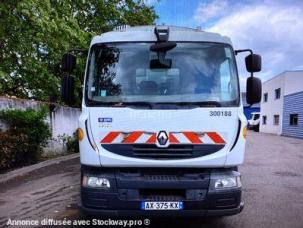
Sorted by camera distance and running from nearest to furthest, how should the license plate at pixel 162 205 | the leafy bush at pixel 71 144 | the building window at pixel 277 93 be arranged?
the license plate at pixel 162 205
the leafy bush at pixel 71 144
the building window at pixel 277 93

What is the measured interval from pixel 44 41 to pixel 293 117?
2869cm

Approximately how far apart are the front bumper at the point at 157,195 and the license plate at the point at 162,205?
0.15 ft

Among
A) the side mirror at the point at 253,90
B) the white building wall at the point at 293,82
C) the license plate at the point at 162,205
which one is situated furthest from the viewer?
the white building wall at the point at 293,82

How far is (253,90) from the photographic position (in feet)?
20.9

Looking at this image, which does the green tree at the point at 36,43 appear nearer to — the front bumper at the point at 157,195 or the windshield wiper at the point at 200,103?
the windshield wiper at the point at 200,103

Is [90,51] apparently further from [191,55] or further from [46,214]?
[46,214]

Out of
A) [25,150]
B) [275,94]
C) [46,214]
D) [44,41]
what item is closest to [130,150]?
[46,214]

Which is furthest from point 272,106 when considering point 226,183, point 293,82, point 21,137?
point 226,183

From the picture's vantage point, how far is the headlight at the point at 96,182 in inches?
218

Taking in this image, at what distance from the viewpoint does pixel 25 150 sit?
1199 cm

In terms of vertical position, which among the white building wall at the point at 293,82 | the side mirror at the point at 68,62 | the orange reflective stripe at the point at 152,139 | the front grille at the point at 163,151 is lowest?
the front grille at the point at 163,151

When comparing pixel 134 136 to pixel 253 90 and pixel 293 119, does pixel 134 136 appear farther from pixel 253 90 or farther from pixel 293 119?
pixel 293 119

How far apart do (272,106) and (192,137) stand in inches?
1601

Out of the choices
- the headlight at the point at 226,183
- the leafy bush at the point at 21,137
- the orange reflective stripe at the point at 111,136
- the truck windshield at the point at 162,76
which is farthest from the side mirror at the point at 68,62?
the leafy bush at the point at 21,137
